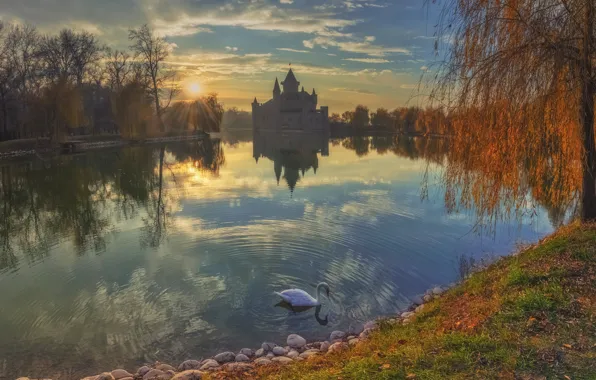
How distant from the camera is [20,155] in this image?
32.9 meters

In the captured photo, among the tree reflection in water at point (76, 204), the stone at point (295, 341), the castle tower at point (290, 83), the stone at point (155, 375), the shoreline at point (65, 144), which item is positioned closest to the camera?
the stone at point (155, 375)

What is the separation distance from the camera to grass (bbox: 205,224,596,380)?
338cm

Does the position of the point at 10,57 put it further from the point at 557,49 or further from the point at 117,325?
the point at 557,49

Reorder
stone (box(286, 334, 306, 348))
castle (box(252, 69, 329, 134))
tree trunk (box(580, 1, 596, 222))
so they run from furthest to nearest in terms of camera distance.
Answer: castle (box(252, 69, 329, 134)), stone (box(286, 334, 306, 348)), tree trunk (box(580, 1, 596, 222))

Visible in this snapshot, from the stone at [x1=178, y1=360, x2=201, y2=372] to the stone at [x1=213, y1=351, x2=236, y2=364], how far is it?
0.25 m

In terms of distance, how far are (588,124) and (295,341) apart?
5.41 m

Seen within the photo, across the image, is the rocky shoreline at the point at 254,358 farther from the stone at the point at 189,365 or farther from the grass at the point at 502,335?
the grass at the point at 502,335

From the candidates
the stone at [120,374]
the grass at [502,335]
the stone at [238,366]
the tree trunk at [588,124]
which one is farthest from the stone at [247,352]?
the tree trunk at [588,124]

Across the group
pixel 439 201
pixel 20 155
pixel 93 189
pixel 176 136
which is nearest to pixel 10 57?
pixel 20 155

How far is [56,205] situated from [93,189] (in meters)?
3.53

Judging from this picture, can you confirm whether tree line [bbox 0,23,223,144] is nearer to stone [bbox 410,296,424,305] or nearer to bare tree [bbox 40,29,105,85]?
bare tree [bbox 40,29,105,85]

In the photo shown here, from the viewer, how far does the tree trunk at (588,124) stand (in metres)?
5.42

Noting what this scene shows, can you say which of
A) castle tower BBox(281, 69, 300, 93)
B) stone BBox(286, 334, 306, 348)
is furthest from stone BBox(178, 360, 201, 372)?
castle tower BBox(281, 69, 300, 93)

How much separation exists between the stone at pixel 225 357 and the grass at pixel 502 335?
73 cm
